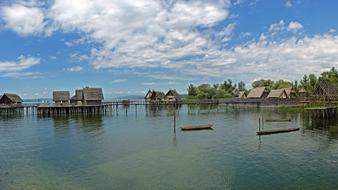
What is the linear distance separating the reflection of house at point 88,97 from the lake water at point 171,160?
37.7 m

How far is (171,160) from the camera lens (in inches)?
1097

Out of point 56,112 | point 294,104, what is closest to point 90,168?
point 56,112

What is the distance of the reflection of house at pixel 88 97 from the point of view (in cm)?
8156

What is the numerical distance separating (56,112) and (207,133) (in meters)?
47.9

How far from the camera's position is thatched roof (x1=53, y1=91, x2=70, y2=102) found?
264 ft

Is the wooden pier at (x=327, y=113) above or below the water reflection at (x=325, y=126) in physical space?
above

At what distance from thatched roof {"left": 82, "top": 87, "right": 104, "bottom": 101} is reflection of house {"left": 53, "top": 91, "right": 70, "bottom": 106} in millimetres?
4213

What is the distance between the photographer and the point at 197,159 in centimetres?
2797

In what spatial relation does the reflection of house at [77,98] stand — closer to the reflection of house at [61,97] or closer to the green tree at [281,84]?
the reflection of house at [61,97]

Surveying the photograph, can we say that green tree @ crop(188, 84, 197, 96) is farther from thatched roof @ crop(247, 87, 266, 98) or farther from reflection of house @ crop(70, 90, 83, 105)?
reflection of house @ crop(70, 90, 83, 105)

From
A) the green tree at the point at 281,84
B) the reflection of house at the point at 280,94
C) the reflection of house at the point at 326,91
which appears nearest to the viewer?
the reflection of house at the point at 326,91

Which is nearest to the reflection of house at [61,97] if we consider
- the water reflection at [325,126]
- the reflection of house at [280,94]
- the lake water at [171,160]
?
the lake water at [171,160]

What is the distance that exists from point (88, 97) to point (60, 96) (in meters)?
6.70

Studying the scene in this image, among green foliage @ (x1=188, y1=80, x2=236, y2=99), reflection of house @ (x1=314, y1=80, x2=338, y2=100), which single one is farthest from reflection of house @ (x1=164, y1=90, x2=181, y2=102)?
reflection of house @ (x1=314, y1=80, x2=338, y2=100)
